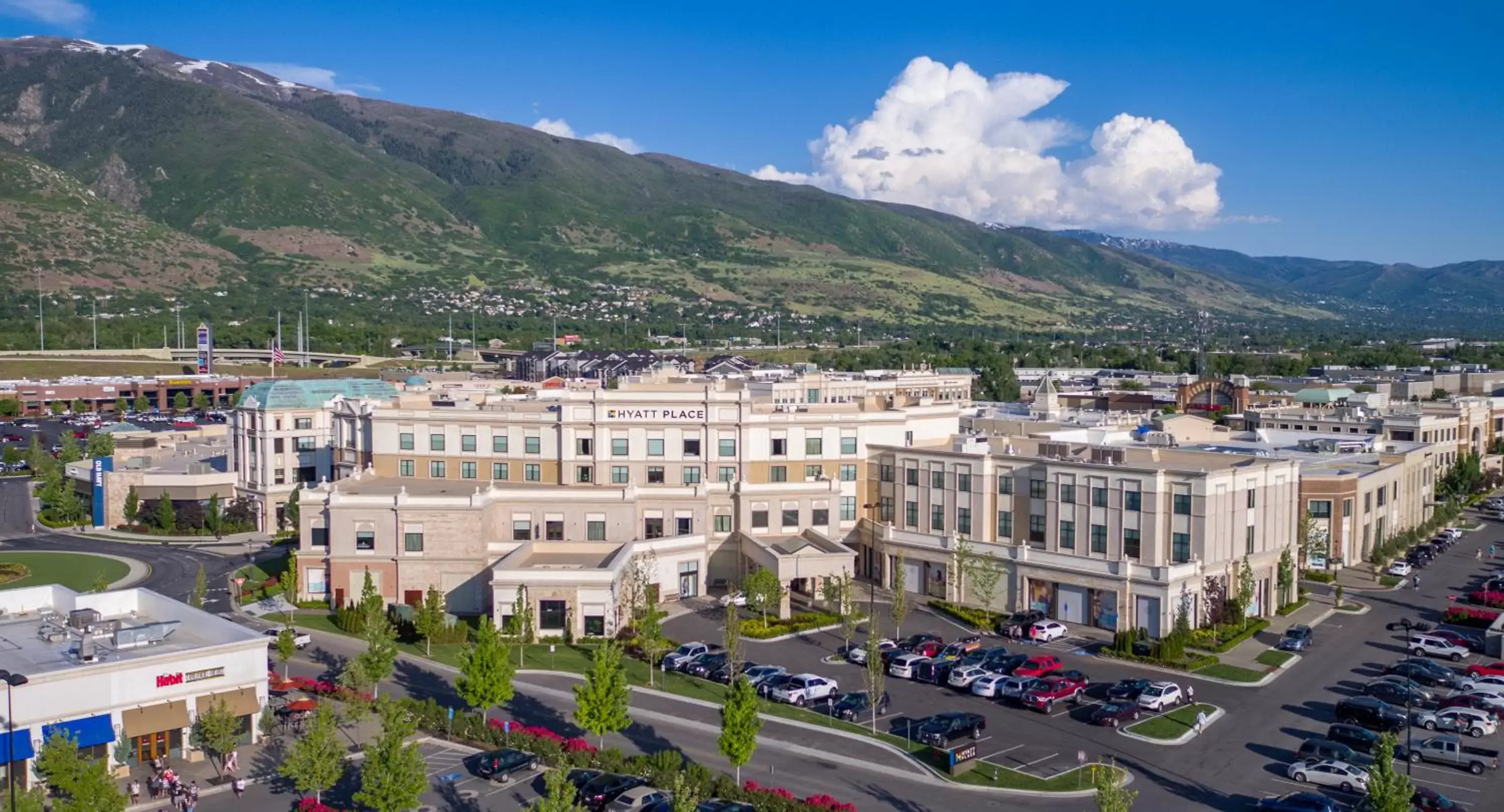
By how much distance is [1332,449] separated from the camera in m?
81.0

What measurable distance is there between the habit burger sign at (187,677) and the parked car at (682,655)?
1564cm

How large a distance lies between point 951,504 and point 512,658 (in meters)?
22.1

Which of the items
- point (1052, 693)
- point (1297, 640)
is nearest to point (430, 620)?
point (1052, 693)

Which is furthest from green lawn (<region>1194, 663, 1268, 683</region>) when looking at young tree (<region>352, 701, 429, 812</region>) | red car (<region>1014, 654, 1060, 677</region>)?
young tree (<region>352, 701, 429, 812</region>)

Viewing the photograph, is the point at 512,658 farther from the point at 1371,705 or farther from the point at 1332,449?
the point at 1332,449

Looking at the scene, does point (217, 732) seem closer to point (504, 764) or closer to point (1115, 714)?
point (504, 764)

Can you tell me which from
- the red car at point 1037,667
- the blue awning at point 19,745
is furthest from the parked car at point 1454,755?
the blue awning at point 19,745

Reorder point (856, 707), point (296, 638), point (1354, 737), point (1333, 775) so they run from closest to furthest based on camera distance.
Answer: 1. point (1333, 775)
2. point (1354, 737)
3. point (856, 707)
4. point (296, 638)

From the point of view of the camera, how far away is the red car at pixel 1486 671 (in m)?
46.2

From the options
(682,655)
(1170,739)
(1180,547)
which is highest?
(1180,547)

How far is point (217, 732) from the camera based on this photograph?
115 feet

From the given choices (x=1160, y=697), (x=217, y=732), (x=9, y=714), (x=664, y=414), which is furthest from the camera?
(x=664, y=414)

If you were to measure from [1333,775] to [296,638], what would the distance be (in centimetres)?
3686

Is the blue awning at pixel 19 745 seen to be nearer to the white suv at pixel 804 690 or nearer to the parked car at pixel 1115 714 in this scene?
the white suv at pixel 804 690
